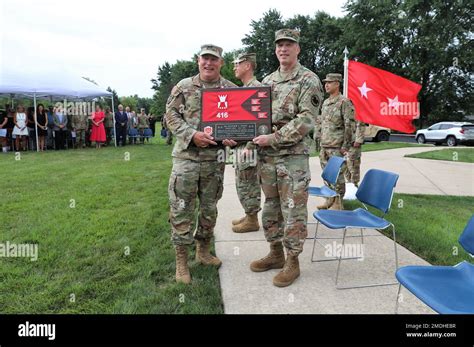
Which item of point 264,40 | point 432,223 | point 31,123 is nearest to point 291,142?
point 432,223

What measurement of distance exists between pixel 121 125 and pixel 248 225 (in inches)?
544

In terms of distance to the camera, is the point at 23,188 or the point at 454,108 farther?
the point at 454,108

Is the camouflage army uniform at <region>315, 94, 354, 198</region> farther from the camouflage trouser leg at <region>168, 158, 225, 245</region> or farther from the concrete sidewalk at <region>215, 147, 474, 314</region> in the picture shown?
the camouflage trouser leg at <region>168, 158, 225, 245</region>

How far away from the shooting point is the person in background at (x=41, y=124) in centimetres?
1399

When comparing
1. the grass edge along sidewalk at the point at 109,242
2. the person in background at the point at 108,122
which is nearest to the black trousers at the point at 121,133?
the person in background at the point at 108,122

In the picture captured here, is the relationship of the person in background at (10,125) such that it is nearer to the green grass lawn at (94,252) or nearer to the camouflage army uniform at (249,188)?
the green grass lawn at (94,252)

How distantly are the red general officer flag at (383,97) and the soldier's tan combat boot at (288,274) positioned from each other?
399 centimetres

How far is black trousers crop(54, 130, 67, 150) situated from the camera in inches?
585

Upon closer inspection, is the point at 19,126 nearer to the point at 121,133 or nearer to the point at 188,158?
the point at 121,133

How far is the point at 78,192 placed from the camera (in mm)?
6820

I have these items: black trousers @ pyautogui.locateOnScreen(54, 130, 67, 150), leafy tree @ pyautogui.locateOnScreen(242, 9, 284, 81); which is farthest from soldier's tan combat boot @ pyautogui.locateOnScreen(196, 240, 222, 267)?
leafy tree @ pyautogui.locateOnScreen(242, 9, 284, 81)
